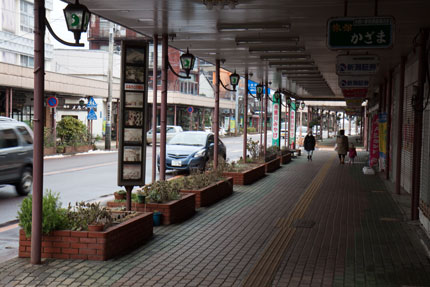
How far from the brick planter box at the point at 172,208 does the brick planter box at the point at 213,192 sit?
0.98m

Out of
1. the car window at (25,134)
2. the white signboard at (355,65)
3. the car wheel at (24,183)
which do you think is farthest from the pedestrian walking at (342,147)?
the car wheel at (24,183)

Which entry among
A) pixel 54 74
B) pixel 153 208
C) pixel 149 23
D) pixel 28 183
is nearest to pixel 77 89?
pixel 54 74

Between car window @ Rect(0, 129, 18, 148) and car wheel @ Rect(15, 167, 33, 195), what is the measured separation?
0.73 meters

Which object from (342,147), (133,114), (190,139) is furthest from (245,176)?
(342,147)

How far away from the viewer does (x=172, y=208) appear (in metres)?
9.38

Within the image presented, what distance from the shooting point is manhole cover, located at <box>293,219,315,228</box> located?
31.7 feet

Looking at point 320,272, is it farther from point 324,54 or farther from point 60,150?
point 60,150

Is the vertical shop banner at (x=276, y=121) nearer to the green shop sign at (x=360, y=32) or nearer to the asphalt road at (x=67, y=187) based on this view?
the asphalt road at (x=67, y=187)

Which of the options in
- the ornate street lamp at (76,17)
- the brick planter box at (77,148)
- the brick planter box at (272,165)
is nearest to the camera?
the ornate street lamp at (76,17)

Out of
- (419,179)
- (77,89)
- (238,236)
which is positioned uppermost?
(77,89)

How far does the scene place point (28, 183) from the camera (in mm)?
13664

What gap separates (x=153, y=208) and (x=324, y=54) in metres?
7.96

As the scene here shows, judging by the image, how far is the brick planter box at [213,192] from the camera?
11.4 metres

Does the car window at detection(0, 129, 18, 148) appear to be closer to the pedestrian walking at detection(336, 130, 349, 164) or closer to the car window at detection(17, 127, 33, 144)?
the car window at detection(17, 127, 33, 144)
